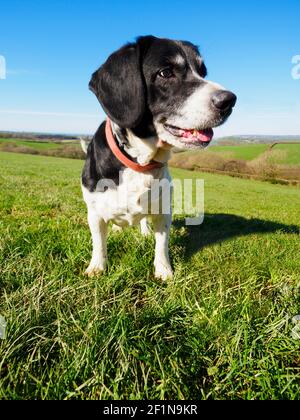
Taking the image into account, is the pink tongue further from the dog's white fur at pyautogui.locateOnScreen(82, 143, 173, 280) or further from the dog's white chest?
the dog's white chest

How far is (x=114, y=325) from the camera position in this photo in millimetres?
2336

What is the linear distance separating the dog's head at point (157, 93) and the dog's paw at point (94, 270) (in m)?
1.29

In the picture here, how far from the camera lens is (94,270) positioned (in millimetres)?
3367

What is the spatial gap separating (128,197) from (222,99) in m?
1.20

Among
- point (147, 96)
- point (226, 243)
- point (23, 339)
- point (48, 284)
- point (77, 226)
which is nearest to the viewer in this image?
point (23, 339)

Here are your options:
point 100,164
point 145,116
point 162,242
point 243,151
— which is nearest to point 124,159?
point 100,164

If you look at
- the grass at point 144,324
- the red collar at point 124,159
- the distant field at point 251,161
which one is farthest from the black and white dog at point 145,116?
the distant field at point 251,161

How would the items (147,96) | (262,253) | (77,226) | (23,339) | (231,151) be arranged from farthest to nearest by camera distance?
(231,151) < (77,226) < (262,253) < (147,96) < (23,339)

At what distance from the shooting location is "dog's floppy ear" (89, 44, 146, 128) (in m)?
2.96

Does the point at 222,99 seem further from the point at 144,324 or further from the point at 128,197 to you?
the point at 144,324
